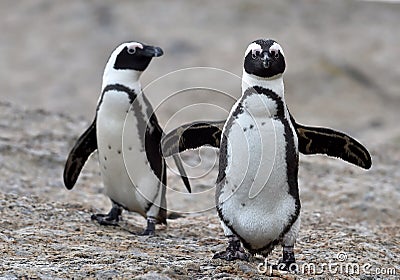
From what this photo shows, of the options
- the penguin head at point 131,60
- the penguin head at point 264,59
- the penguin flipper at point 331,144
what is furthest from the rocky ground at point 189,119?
the penguin head at point 264,59

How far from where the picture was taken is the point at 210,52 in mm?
13719

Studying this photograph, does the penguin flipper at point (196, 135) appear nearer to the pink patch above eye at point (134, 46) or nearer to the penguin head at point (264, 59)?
the penguin head at point (264, 59)

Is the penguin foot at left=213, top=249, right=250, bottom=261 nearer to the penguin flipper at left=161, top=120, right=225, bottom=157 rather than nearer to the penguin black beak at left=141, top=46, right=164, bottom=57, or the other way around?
the penguin flipper at left=161, top=120, right=225, bottom=157

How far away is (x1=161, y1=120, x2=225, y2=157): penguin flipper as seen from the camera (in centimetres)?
343

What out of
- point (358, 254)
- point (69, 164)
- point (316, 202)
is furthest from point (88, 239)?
point (316, 202)

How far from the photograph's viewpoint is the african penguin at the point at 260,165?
3131mm

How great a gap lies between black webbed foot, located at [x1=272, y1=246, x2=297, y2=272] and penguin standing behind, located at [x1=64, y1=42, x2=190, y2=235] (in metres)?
1.02

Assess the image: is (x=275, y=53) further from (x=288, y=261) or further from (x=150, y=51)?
(x=150, y=51)

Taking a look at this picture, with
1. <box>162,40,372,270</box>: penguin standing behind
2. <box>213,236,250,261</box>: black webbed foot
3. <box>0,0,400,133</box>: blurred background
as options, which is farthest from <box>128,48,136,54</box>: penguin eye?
<box>0,0,400,133</box>: blurred background

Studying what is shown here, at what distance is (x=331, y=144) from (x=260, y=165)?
20.8 inches

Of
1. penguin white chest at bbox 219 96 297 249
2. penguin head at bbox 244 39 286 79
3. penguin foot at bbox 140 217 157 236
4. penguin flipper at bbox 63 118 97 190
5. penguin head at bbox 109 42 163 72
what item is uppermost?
penguin head at bbox 244 39 286 79

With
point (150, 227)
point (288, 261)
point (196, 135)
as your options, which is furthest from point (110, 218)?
point (288, 261)

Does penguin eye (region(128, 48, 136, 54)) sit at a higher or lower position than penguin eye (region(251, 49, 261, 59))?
lower

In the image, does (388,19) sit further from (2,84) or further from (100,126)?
(100,126)
